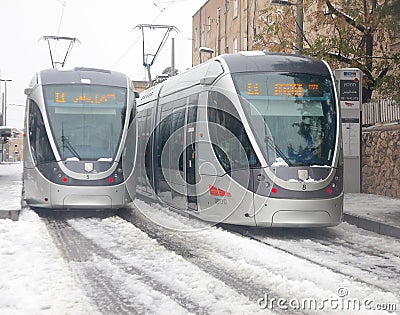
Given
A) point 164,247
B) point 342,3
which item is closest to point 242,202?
point 164,247

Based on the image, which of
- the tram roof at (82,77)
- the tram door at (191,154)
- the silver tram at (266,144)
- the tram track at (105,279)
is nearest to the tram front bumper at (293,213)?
the silver tram at (266,144)

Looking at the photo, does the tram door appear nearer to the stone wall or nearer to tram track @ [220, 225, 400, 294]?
tram track @ [220, 225, 400, 294]

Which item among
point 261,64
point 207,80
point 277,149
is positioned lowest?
point 277,149

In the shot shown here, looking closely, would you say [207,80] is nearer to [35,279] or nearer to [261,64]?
[261,64]

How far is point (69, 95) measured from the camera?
44.0 ft

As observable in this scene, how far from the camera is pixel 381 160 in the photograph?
1727 centimetres

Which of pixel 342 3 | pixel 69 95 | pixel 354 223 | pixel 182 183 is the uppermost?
pixel 342 3

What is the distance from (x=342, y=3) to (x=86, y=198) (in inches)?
346

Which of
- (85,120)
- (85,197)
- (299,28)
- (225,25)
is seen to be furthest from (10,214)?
(225,25)

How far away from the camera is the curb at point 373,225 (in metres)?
11.0

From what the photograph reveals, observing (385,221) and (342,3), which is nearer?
(385,221)

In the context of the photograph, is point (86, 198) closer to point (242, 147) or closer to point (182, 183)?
point (182, 183)

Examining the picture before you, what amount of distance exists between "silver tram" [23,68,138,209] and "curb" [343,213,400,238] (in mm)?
4702

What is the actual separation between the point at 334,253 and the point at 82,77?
7.22 metres
